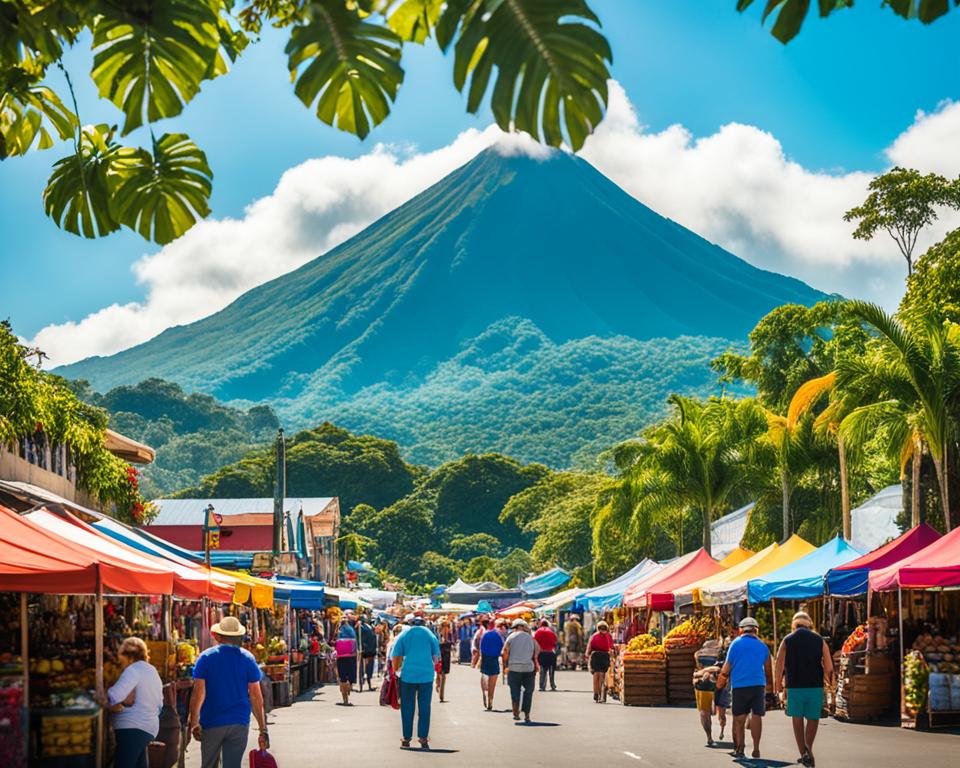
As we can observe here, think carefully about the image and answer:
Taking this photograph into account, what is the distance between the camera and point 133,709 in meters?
11.7

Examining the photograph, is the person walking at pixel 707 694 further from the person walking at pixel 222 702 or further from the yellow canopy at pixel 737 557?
the yellow canopy at pixel 737 557

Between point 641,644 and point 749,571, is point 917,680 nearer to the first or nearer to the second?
point 749,571

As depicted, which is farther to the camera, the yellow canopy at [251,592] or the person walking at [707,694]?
the yellow canopy at [251,592]

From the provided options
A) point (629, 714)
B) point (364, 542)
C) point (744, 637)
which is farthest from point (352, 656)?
point (364, 542)

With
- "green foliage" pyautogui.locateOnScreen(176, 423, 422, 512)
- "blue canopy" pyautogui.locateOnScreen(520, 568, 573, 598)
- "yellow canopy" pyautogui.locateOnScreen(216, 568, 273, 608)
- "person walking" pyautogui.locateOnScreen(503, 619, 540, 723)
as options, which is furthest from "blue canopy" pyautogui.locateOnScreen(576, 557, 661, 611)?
"green foliage" pyautogui.locateOnScreen(176, 423, 422, 512)

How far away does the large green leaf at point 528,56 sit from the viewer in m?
2.57

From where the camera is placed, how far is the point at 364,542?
117000mm

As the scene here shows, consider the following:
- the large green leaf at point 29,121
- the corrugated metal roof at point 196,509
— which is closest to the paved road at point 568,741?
the large green leaf at point 29,121

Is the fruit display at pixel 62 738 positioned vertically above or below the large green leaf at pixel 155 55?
below

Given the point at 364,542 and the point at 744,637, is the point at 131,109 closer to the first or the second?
the point at 744,637

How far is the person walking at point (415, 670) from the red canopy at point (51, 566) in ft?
→ 15.7

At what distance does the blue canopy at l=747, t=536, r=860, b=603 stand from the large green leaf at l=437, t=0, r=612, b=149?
2136cm

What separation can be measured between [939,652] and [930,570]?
76.8 inches

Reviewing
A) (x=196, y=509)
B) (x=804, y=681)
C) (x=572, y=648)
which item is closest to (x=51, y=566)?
(x=804, y=681)
